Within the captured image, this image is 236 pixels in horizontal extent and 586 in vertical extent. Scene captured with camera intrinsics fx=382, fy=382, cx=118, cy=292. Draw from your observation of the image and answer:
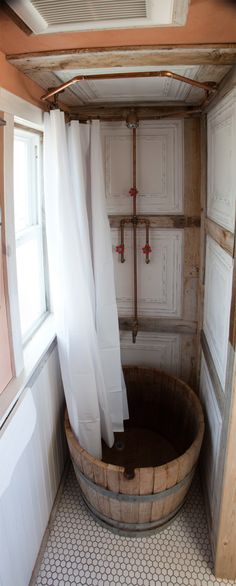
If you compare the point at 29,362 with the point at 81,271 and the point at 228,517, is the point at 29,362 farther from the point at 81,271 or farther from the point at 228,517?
the point at 228,517

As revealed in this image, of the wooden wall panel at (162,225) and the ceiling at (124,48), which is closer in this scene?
the ceiling at (124,48)

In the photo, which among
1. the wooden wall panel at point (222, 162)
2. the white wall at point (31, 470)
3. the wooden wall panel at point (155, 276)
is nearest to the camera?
the white wall at point (31, 470)

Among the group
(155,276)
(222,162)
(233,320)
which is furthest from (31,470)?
(222,162)

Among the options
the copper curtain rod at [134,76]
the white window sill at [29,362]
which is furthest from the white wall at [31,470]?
the copper curtain rod at [134,76]

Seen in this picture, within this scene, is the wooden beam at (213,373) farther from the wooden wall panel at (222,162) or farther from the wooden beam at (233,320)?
the wooden wall panel at (222,162)

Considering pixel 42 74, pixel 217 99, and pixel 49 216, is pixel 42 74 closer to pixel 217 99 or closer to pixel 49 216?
pixel 49 216

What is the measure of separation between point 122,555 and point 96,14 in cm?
221

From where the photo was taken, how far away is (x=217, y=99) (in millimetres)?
1714

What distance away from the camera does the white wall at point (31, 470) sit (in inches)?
55.4

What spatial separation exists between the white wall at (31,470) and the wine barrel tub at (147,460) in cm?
14

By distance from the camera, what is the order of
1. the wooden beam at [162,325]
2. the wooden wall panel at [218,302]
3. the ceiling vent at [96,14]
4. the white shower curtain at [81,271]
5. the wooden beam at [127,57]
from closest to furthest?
the ceiling vent at [96,14]
the wooden beam at [127,57]
the wooden wall panel at [218,302]
the white shower curtain at [81,271]
the wooden beam at [162,325]

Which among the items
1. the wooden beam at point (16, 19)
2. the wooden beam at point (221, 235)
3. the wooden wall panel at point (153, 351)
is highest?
the wooden beam at point (16, 19)

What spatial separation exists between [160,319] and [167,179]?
88cm

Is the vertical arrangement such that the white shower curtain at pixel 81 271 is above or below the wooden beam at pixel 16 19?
below
